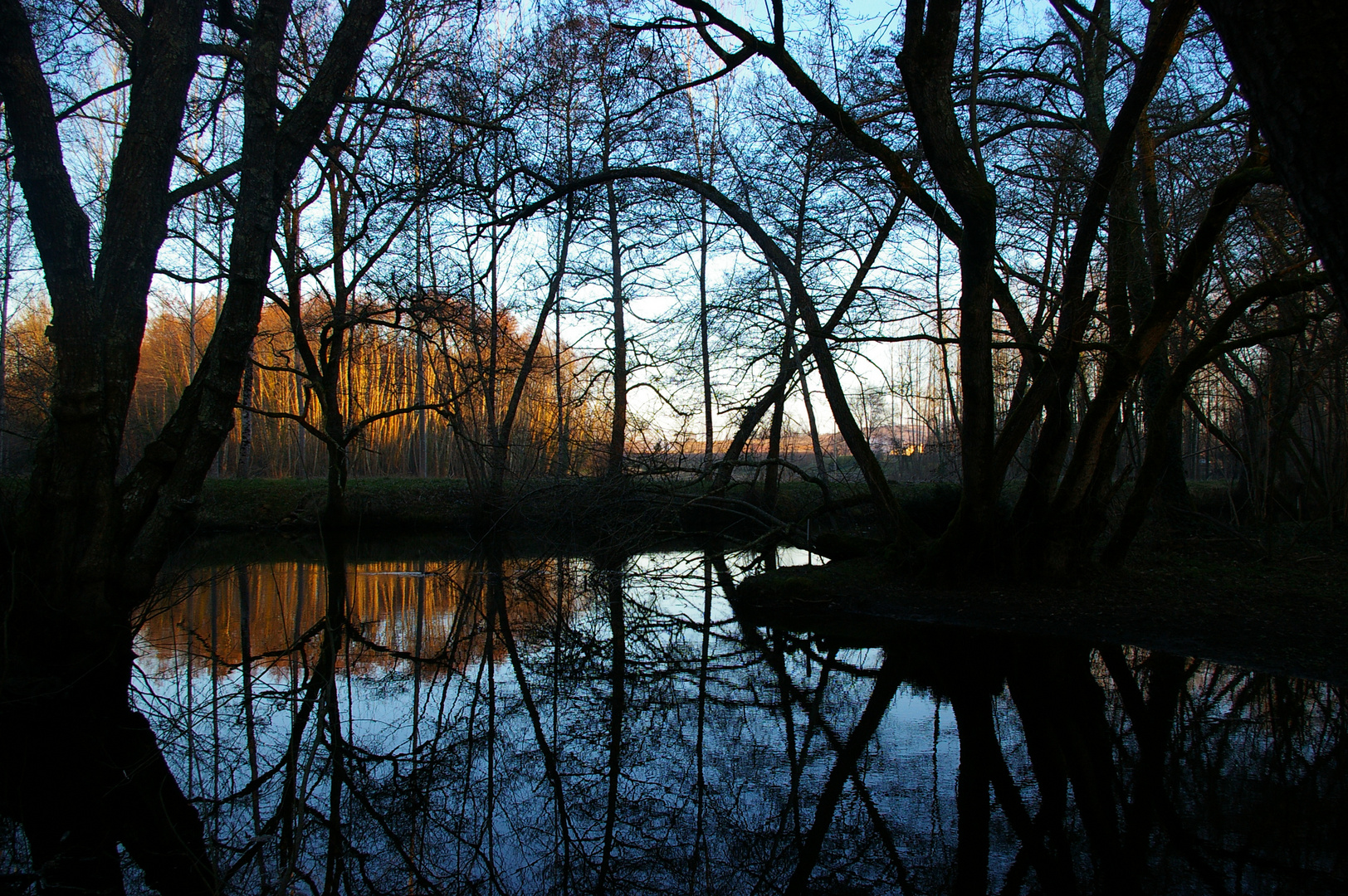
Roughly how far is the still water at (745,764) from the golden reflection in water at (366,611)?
7 cm

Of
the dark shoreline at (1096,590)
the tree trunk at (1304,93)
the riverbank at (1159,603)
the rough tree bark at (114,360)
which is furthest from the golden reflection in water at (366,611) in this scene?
the tree trunk at (1304,93)

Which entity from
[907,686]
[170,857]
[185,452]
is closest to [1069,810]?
[907,686]

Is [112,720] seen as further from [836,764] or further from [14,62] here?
[14,62]

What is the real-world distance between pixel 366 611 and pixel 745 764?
514 centimetres

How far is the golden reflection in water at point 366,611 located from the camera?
595 centimetres

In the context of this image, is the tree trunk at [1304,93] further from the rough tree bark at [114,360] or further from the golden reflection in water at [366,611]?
the golden reflection in water at [366,611]

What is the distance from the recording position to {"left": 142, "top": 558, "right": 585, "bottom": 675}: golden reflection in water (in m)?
5.95

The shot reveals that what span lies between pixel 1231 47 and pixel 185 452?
6.17 meters

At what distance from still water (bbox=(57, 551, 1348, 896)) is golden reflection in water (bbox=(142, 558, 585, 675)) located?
0.07 metres

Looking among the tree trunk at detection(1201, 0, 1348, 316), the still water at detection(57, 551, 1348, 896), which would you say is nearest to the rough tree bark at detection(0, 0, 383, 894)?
the still water at detection(57, 551, 1348, 896)

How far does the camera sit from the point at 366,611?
7.61 meters

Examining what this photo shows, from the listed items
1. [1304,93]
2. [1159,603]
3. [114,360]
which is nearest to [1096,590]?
[1159,603]

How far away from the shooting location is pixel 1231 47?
1784mm

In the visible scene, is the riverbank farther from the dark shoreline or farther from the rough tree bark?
the rough tree bark
